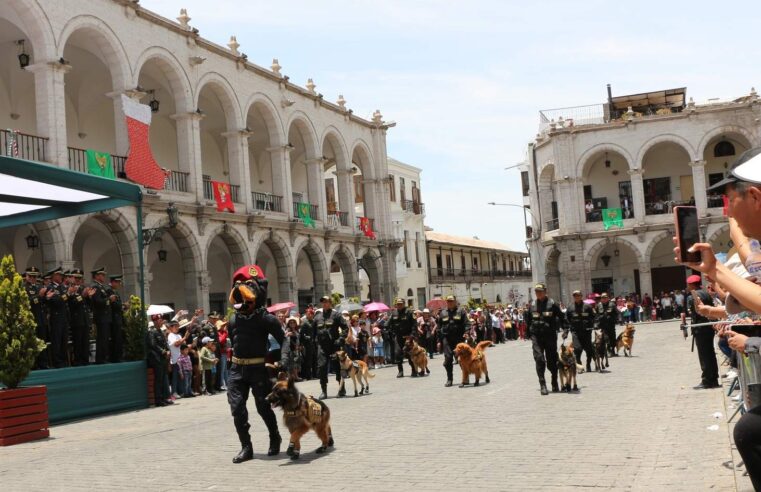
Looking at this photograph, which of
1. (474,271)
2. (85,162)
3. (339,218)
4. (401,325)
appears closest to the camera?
(401,325)

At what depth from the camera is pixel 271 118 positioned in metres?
34.7

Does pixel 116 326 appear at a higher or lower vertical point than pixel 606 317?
higher

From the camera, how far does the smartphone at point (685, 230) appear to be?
4177 millimetres

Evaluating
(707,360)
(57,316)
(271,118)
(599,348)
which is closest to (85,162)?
(57,316)

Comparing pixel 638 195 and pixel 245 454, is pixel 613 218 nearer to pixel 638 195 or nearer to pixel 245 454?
pixel 638 195

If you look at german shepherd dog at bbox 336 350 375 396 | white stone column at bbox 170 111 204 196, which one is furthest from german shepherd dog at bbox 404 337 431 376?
white stone column at bbox 170 111 204 196

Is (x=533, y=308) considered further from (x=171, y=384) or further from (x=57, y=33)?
(x=57, y=33)

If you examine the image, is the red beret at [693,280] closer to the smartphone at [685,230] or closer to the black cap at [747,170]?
the smartphone at [685,230]

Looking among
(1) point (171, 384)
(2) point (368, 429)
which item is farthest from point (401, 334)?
(2) point (368, 429)

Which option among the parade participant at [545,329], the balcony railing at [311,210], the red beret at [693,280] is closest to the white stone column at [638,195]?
the balcony railing at [311,210]

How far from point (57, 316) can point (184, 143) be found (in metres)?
14.6

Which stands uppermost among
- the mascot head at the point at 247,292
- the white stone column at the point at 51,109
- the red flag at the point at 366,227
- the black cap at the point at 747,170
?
the white stone column at the point at 51,109

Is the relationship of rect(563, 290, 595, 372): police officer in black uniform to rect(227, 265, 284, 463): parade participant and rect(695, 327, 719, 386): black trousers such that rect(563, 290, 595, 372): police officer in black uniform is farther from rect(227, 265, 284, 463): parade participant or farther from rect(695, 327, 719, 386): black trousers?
rect(227, 265, 284, 463): parade participant

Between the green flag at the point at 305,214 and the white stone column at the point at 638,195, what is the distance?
21981mm
